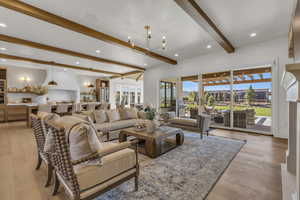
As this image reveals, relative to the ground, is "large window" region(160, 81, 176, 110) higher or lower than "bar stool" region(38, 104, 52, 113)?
higher

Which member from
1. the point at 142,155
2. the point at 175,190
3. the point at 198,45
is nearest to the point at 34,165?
the point at 142,155

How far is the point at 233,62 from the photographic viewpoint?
16.4 feet

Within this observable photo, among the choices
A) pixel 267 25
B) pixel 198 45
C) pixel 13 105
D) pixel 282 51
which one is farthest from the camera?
pixel 13 105

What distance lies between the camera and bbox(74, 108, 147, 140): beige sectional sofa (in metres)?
3.67

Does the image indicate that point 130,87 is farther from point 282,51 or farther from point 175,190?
point 175,190

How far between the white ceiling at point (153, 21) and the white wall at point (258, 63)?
330mm

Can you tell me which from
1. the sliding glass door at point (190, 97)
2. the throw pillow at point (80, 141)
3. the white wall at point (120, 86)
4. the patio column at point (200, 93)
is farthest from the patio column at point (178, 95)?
the throw pillow at point (80, 141)

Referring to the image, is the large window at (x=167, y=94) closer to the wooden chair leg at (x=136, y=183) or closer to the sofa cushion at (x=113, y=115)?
the sofa cushion at (x=113, y=115)

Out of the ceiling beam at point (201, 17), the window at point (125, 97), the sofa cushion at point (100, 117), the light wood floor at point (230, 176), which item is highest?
the ceiling beam at point (201, 17)

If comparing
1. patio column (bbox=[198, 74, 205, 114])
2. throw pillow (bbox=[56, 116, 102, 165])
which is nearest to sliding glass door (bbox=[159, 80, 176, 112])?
patio column (bbox=[198, 74, 205, 114])

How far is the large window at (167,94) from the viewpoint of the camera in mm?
7562

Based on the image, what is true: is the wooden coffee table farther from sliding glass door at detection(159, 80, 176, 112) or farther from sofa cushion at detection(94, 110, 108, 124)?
sliding glass door at detection(159, 80, 176, 112)

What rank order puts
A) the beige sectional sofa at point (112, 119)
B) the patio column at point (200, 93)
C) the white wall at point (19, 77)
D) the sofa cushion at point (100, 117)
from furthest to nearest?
the white wall at point (19, 77), the patio column at point (200, 93), the sofa cushion at point (100, 117), the beige sectional sofa at point (112, 119)

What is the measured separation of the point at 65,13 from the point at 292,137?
15.0 feet
